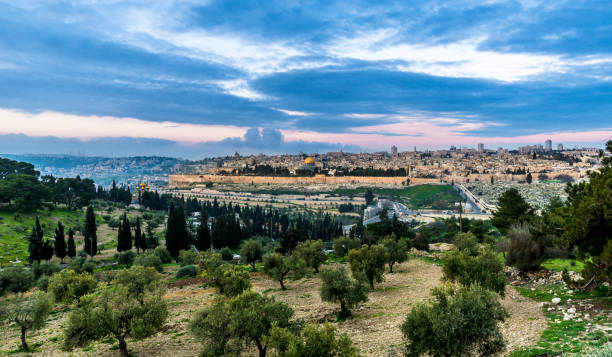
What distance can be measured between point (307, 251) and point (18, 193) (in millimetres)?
50911

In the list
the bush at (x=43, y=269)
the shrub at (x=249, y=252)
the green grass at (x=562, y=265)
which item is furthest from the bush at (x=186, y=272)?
the green grass at (x=562, y=265)

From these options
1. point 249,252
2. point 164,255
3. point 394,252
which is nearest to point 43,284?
point 164,255

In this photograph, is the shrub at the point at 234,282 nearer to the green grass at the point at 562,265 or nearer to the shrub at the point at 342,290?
the shrub at the point at 342,290

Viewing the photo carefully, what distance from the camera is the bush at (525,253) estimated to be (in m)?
21.2

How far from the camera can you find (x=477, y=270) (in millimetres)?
17516

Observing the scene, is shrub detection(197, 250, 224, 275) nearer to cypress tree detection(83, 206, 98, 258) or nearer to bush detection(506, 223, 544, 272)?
cypress tree detection(83, 206, 98, 258)

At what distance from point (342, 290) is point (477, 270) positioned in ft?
22.5

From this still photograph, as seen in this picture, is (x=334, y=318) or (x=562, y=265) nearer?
(x=334, y=318)

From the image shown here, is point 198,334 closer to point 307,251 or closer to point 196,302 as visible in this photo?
point 196,302

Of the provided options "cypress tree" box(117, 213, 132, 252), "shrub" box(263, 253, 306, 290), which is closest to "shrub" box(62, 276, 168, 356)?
"shrub" box(263, 253, 306, 290)

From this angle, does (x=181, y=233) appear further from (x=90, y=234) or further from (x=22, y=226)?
(x=22, y=226)

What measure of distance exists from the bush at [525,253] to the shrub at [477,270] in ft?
14.9

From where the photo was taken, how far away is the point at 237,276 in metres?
20.6

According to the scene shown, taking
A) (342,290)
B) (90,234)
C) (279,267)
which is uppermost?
(342,290)
